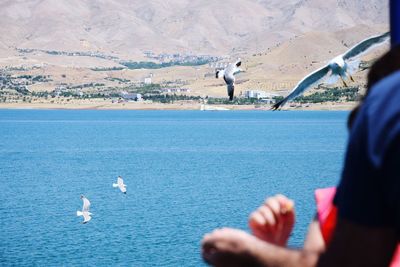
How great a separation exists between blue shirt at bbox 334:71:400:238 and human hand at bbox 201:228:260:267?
0.65ft

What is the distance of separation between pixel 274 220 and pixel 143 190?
175ft

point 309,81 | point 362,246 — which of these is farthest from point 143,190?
point 362,246

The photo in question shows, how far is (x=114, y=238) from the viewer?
34938 millimetres

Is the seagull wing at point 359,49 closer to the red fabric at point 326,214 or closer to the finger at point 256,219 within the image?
the red fabric at point 326,214

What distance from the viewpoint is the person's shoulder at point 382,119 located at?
4.11ft

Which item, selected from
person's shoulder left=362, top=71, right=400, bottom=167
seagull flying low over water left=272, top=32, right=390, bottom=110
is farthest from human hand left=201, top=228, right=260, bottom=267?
seagull flying low over water left=272, top=32, right=390, bottom=110

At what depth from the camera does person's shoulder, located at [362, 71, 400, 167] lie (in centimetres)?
125

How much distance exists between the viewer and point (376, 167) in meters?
1.26

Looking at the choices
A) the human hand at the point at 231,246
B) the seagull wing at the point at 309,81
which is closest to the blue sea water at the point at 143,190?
the seagull wing at the point at 309,81

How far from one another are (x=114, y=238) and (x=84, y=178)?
28526 mm

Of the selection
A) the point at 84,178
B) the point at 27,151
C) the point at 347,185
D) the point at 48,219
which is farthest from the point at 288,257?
the point at 27,151

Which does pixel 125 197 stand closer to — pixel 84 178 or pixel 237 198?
pixel 237 198

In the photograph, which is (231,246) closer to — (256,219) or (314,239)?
(256,219)

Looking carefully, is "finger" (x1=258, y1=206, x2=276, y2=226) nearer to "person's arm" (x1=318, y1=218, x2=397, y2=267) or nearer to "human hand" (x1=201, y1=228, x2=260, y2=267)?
"human hand" (x1=201, y1=228, x2=260, y2=267)
